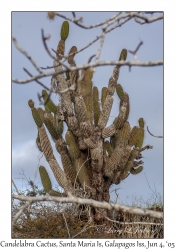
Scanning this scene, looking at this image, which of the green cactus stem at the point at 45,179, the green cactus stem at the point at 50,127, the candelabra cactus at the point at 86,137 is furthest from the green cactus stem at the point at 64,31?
the green cactus stem at the point at 45,179

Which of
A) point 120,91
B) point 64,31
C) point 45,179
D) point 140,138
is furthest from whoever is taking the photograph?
point 140,138

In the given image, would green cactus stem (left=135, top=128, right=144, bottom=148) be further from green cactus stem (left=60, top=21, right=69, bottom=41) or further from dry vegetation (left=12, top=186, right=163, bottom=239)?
green cactus stem (left=60, top=21, right=69, bottom=41)

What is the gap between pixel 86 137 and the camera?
7.92 meters

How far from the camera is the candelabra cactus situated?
8.02m

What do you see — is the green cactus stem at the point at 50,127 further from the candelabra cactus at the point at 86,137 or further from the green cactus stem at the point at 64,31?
the green cactus stem at the point at 64,31

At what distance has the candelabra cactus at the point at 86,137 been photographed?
802 centimetres

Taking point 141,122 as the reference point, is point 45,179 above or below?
below

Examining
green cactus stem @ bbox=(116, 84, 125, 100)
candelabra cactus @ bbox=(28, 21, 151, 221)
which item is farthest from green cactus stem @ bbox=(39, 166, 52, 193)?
green cactus stem @ bbox=(116, 84, 125, 100)

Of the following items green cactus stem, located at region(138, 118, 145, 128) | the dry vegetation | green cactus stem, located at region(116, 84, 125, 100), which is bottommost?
the dry vegetation

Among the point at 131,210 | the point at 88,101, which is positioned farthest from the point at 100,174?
the point at 131,210

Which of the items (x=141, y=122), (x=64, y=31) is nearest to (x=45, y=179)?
(x=141, y=122)

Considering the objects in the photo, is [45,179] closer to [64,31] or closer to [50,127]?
[50,127]

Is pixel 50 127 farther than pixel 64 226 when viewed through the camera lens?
Yes
